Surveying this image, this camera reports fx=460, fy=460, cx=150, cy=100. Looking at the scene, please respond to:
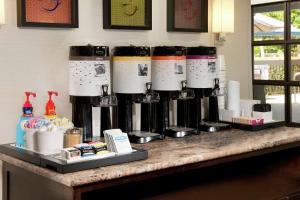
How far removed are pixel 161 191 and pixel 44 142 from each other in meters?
0.60

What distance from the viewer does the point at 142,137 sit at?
2434mm

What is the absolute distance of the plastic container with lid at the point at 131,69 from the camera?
8.08 ft

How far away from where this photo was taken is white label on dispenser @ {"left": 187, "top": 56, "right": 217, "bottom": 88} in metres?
2.77

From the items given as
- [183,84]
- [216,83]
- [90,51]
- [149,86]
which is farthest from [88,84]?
[216,83]

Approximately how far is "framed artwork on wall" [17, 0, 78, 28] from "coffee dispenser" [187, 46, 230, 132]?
76 cm

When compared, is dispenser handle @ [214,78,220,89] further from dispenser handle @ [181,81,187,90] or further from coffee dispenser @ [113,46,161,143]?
coffee dispenser @ [113,46,161,143]

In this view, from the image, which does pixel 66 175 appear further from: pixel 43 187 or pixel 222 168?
pixel 222 168

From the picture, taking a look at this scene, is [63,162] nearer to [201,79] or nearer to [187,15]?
[201,79]

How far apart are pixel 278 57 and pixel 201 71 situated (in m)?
1.06

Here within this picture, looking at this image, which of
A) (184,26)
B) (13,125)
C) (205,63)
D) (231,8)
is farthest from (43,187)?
(231,8)

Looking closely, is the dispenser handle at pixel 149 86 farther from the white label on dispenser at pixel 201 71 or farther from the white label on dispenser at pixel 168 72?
the white label on dispenser at pixel 201 71

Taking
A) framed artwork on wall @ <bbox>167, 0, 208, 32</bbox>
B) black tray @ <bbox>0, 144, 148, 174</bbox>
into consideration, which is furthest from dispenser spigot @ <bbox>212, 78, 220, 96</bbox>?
black tray @ <bbox>0, 144, 148, 174</bbox>

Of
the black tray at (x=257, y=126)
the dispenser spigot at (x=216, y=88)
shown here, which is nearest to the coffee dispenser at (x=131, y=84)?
the dispenser spigot at (x=216, y=88)

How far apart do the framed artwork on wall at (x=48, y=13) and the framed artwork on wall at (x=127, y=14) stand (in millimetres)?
203
